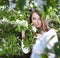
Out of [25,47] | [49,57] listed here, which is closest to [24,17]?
[25,47]

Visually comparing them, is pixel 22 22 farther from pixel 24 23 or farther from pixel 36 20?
pixel 36 20

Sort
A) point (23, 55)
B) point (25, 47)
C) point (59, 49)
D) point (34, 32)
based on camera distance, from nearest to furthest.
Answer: point (59, 49) → point (25, 47) → point (34, 32) → point (23, 55)

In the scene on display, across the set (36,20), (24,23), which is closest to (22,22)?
(24,23)

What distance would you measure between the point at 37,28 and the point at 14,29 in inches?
14.7

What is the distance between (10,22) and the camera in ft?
11.0

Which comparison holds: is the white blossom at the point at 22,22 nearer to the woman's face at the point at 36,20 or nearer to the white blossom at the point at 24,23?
the white blossom at the point at 24,23

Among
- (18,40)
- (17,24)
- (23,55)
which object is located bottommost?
(23,55)

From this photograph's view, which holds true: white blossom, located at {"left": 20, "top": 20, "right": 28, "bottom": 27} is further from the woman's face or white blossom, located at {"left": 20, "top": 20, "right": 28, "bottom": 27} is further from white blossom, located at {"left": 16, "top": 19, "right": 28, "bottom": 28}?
the woman's face

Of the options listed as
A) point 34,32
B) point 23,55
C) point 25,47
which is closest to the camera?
point 25,47

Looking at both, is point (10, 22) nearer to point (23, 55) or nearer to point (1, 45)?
point (1, 45)

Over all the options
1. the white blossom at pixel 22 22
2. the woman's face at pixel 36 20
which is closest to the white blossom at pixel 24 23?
the white blossom at pixel 22 22

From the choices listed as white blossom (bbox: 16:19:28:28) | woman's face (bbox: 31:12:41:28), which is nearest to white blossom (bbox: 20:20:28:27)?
white blossom (bbox: 16:19:28:28)

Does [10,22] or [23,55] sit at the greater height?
[10,22]

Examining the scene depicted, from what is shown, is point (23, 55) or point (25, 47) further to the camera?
point (23, 55)
